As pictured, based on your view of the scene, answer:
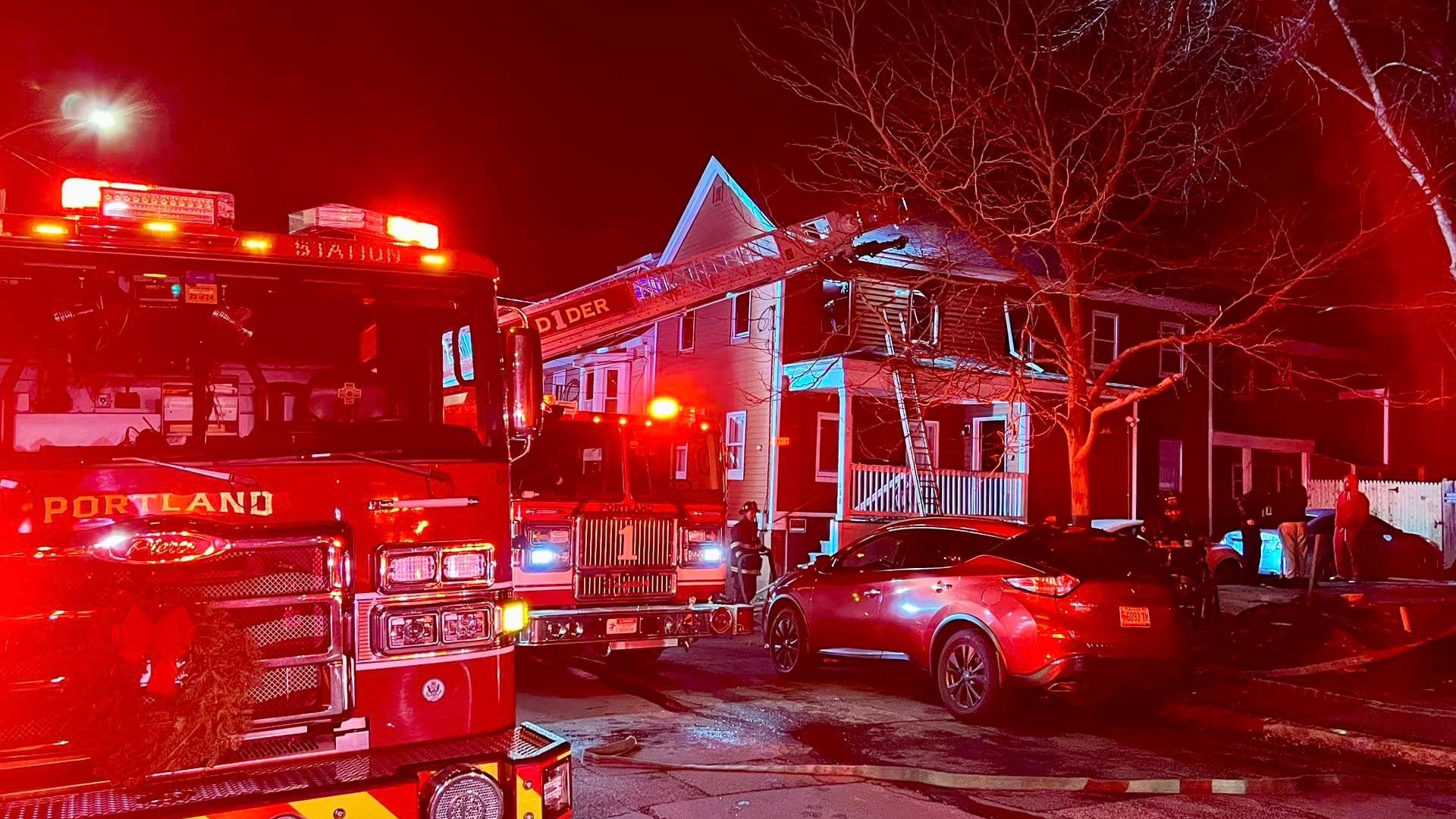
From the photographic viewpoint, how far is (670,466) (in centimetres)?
1165

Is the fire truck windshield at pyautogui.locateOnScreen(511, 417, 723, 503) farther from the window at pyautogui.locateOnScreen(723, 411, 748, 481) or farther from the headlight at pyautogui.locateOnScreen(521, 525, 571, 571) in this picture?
the window at pyautogui.locateOnScreen(723, 411, 748, 481)

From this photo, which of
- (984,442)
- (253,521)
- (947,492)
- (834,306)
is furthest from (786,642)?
(984,442)

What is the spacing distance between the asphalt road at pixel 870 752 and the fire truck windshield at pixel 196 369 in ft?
9.34

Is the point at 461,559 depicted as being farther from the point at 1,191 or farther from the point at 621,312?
the point at 621,312

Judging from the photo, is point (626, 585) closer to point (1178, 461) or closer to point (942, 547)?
point (942, 547)

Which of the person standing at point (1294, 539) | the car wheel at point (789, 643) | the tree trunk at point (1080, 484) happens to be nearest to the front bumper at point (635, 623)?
the car wheel at point (789, 643)

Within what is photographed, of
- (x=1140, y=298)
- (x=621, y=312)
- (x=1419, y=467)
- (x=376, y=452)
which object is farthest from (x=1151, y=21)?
(x=1419, y=467)

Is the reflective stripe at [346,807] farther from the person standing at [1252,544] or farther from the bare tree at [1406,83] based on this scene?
the person standing at [1252,544]

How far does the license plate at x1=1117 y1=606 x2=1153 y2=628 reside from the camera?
356 inches

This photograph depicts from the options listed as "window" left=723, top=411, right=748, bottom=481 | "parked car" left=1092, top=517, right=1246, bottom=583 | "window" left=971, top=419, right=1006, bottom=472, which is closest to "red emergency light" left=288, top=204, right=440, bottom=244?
"parked car" left=1092, top=517, right=1246, bottom=583

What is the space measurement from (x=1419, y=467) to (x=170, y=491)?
1217 inches

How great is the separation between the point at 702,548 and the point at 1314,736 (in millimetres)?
5258

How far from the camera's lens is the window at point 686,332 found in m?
27.6

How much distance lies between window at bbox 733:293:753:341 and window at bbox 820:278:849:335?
1.74m
